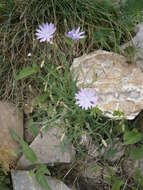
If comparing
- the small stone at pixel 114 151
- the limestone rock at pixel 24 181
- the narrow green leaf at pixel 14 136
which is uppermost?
the narrow green leaf at pixel 14 136

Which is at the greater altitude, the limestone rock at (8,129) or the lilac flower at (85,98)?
the lilac flower at (85,98)

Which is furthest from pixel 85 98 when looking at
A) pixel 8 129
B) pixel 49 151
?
pixel 8 129

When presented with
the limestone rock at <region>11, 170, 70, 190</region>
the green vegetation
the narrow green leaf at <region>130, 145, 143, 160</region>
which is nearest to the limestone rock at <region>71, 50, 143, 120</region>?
the green vegetation

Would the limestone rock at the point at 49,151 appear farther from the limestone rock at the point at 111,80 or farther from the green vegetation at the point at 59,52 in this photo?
the limestone rock at the point at 111,80

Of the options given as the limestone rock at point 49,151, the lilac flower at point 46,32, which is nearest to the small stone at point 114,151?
the limestone rock at point 49,151

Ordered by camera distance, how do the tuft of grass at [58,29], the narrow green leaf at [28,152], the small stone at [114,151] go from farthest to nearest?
the tuft of grass at [58,29], the small stone at [114,151], the narrow green leaf at [28,152]

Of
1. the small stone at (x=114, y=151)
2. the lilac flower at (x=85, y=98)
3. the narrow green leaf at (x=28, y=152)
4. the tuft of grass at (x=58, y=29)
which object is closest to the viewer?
the lilac flower at (x=85, y=98)

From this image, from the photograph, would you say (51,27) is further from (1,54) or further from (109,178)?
(109,178)

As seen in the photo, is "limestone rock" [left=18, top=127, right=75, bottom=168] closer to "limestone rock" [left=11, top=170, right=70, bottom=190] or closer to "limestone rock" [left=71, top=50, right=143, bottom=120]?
"limestone rock" [left=11, top=170, right=70, bottom=190]
